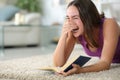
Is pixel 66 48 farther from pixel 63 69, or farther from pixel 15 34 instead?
pixel 15 34

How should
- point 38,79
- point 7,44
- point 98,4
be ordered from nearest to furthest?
point 38,79 → point 98,4 → point 7,44

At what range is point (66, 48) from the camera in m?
1.53

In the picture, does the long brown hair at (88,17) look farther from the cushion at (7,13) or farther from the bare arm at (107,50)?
the cushion at (7,13)

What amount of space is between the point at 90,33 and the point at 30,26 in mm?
2168

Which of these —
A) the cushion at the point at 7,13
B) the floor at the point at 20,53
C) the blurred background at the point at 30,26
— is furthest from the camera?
the cushion at the point at 7,13

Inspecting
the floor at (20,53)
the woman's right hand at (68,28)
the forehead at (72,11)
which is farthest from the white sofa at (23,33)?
the forehead at (72,11)

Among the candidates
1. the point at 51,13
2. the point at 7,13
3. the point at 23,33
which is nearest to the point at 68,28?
the point at 23,33

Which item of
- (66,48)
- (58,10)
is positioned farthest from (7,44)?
(66,48)

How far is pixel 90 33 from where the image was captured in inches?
54.6

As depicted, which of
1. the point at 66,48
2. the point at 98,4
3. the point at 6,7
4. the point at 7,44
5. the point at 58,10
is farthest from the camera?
the point at 58,10

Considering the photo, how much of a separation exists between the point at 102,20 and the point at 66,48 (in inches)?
10.1

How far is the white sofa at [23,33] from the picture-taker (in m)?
3.78

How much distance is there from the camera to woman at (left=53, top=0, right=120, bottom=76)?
1.35 m

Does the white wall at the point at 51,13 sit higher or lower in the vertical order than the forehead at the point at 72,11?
lower
